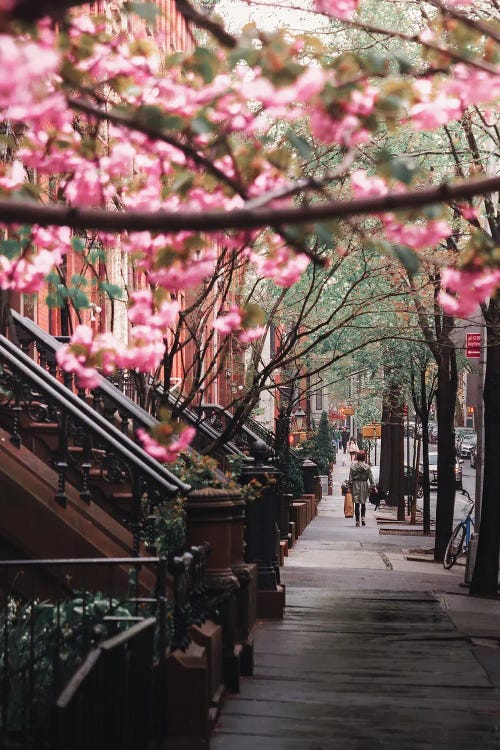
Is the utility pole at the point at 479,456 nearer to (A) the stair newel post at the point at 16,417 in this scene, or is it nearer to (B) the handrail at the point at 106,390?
(B) the handrail at the point at 106,390

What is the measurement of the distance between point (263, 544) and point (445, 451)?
937cm

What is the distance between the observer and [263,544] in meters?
13.9

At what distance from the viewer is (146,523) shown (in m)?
9.69

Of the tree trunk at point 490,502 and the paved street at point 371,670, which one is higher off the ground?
the tree trunk at point 490,502

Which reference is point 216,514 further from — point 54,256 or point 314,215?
point 314,215

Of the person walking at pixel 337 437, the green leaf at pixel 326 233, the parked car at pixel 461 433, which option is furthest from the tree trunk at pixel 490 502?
the person walking at pixel 337 437

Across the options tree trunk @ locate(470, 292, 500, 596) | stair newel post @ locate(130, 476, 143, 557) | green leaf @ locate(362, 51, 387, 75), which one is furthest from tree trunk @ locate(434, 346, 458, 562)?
green leaf @ locate(362, 51, 387, 75)

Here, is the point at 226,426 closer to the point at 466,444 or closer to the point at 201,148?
the point at 201,148

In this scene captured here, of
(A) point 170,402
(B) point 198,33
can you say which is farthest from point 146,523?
(B) point 198,33

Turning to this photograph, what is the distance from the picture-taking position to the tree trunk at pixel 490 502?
55.5 feet

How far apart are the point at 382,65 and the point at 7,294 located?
15.2 ft

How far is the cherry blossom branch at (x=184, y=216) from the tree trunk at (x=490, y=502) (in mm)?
13835

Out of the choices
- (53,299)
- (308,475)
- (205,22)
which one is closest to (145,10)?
(205,22)

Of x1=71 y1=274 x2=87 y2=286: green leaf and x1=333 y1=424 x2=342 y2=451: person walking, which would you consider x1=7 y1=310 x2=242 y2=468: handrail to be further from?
x1=333 y1=424 x2=342 y2=451: person walking
